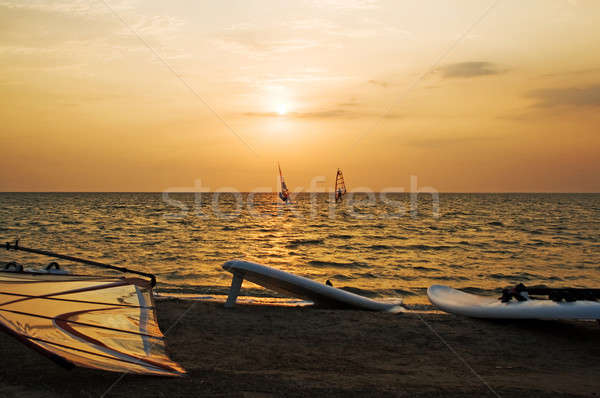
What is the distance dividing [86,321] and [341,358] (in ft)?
9.73

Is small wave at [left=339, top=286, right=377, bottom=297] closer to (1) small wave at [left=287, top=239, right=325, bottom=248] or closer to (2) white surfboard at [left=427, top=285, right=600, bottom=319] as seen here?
(2) white surfboard at [left=427, top=285, right=600, bottom=319]

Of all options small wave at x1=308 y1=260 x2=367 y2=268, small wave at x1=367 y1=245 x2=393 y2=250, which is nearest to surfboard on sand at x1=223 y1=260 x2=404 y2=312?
small wave at x1=308 y1=260 x2=367 y2=268

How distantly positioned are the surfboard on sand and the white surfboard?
1005 millimetres

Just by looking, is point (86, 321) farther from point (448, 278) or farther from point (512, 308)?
point (448, 278)

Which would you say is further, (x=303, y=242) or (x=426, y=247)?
(x=303, y=242)

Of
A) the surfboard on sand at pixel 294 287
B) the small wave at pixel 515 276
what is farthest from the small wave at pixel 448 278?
the surfboard on sand at pixel 294 287

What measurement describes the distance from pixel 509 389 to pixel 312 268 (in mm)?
12329

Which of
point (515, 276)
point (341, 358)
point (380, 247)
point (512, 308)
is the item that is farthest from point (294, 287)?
point (380, 247)

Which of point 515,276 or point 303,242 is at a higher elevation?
point 515,276

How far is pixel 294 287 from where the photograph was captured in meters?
8.40

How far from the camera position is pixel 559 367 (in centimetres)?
553

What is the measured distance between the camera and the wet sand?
434 centimetres

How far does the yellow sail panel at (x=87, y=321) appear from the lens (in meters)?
3.92

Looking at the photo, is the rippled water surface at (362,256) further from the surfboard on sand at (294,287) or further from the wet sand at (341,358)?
the wet sand at (341,358)
